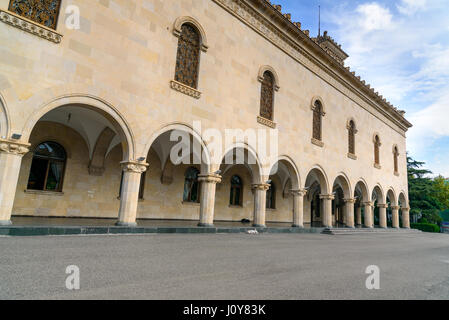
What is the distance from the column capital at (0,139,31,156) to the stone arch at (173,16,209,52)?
22.0ft

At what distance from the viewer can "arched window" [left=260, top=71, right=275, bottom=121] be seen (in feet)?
48.0

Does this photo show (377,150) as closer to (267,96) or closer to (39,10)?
(267,96)

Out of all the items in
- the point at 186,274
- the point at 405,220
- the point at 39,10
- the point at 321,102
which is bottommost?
the point at 186,274

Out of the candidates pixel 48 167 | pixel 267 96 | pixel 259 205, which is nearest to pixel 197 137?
pixel 259 205

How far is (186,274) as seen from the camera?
4344 mm

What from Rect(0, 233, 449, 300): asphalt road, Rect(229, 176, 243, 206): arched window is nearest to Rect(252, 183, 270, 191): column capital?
Rect(229, 176, 243, 206): arched window

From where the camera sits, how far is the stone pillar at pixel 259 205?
13625mm

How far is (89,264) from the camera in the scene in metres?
4.53

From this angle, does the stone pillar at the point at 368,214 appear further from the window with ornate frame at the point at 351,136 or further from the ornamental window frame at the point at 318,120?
the ornamental window frame at the point at 318,120

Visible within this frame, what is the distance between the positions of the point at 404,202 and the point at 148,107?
93.1 feet

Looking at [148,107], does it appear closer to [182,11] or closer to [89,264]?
[182,11]

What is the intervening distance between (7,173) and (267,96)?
37.8 ft

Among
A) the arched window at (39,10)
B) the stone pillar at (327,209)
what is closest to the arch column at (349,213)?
the stone pillar at (327,209)

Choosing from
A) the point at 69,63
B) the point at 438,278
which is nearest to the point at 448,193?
the point at 438,278
